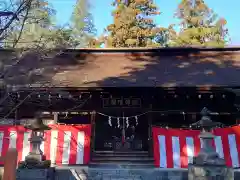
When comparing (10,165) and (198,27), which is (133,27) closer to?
(198,27)

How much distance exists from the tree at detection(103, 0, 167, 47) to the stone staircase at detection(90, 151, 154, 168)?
573 inches

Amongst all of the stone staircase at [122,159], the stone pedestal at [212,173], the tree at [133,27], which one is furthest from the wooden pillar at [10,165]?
the tree at [133,27]

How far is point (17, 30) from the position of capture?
6039 millimetres

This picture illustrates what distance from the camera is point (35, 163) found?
7.56 m

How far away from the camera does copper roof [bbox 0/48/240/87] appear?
29.3 feet

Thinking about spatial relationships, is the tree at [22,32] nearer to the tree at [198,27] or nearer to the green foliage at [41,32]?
the green foliage at [41,32]

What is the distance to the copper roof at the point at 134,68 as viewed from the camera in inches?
352

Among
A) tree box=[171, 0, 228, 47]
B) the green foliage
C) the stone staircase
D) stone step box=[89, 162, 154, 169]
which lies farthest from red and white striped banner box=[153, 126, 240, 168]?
tree box=[171, 0, 228, 47]

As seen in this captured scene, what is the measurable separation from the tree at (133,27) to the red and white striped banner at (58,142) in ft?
48.8

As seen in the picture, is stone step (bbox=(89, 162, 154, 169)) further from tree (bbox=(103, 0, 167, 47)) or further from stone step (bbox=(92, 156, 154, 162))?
tree (bbox=(103, 0, 167, 47))

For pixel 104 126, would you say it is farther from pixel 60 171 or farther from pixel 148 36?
pixel 148 36

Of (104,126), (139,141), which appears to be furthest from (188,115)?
(104,126)

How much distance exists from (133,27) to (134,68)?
13.4 metres

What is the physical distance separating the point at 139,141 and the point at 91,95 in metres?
2.41
